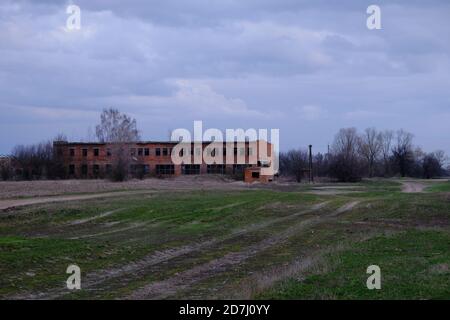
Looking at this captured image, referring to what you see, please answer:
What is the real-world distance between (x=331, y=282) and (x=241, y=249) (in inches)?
282

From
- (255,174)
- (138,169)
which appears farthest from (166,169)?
(255,174)

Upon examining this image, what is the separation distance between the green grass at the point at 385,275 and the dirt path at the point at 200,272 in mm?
2151

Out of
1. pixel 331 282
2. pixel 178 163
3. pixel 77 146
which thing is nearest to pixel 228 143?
pixel 178 163

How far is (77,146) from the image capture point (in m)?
109

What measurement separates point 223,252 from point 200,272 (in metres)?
3.73

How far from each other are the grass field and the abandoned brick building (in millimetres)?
61406

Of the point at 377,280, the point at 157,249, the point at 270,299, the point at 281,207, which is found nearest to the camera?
the point at 270,299

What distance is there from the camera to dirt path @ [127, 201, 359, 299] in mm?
11148

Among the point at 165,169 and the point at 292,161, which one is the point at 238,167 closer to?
the point at 165,169

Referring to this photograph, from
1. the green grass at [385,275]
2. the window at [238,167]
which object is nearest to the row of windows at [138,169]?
the window at [238,167]

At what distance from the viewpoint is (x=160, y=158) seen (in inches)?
4151

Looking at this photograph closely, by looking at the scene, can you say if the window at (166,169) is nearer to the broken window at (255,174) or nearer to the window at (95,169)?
the window at (95,169)

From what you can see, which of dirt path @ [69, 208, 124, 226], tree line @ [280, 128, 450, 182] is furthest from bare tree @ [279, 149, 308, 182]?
dirt path @ [69, 208, 124, 226]
